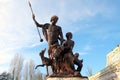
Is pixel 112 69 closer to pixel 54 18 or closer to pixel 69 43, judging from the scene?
pixel 69 43

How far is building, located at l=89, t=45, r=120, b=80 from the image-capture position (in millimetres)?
10289

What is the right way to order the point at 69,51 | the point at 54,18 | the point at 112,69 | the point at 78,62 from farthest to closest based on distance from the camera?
the point at 54,18 → the point at 112,69 → the point at 69,51 → the point at 78,62

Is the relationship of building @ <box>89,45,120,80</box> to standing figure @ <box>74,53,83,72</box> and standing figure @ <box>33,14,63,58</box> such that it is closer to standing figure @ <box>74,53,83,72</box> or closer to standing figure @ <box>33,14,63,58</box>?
standing figure @ <box>74,53,83,72</box>

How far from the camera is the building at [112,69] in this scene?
10289 millimetres

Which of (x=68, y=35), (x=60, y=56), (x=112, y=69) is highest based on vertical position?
(x=68, y=35)

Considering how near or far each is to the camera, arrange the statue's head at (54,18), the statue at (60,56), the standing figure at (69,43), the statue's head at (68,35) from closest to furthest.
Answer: the statue at (60,56)
the standing figure at (69,43)
the statue's head at (68,35)
the statue's head at (54,18)

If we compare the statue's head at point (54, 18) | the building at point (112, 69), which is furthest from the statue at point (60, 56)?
the building at point (112, 69)

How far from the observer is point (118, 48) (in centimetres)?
1149

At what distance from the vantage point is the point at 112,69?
1066cm

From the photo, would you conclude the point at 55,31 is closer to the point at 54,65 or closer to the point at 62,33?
the point at 62,33

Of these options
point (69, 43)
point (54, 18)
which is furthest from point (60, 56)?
point (54, 18)

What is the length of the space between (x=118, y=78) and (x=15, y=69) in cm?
2568

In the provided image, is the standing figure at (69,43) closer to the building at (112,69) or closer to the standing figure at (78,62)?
the standing figure at (78,62)

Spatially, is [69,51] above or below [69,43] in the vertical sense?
below
